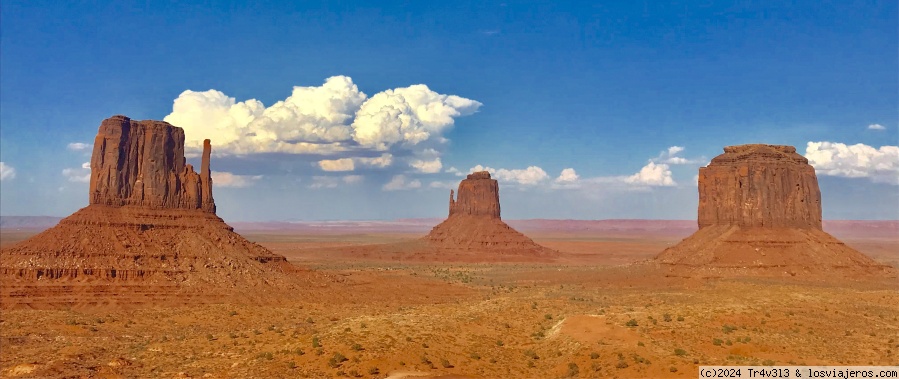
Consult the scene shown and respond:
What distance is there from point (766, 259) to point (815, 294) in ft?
59.6

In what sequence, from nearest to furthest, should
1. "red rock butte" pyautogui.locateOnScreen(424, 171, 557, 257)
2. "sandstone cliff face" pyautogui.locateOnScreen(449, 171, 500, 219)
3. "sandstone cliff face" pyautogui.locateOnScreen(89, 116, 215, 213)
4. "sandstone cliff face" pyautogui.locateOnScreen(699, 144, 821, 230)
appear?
"sandstone cliff face" pyautogui.locateOnScreen(89, 116, 215, 213) < "sandstone cliff face" pyautogui.locateOnScreen(699, 144, 821, 230) < "red rock butte" pyautogui.locateOnScreen(424, 171, 557, 257) < "sandstone cliff face" pyautogui.locateOnScreen(449, 171, 500, 219)

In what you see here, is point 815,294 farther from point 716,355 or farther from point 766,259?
point 716,355

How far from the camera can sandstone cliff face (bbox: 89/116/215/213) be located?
56.6 metres

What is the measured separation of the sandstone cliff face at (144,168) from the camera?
2229 inches

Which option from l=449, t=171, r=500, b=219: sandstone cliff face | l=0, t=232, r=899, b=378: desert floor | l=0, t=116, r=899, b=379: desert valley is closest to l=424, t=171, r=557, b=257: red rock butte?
l=449, t=171, r=500, b=219: sandstone cliff face

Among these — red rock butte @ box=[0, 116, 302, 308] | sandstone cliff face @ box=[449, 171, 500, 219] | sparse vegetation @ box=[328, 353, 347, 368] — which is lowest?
sparse vegetation @ box=[328, 353, 347, 368]

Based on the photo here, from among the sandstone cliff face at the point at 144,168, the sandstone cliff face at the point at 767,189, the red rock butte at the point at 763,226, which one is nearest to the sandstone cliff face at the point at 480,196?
the red rock butte at the point at 763,226

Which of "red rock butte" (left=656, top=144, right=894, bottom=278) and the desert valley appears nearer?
the desert valley

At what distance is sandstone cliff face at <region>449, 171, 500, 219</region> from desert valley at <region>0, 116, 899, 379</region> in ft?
142

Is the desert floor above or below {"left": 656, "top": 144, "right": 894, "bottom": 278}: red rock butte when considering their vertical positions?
below

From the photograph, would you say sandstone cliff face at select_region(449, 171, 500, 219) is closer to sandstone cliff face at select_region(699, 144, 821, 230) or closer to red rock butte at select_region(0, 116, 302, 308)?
sandstone cliff face at select_region(699, 144, 821, 230)

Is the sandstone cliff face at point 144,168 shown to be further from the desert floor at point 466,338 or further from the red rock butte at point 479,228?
the red rock butte at point 479,228

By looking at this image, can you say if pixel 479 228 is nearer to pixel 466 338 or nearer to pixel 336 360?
pixel 466 338

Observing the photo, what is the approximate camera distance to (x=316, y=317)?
45812mm
